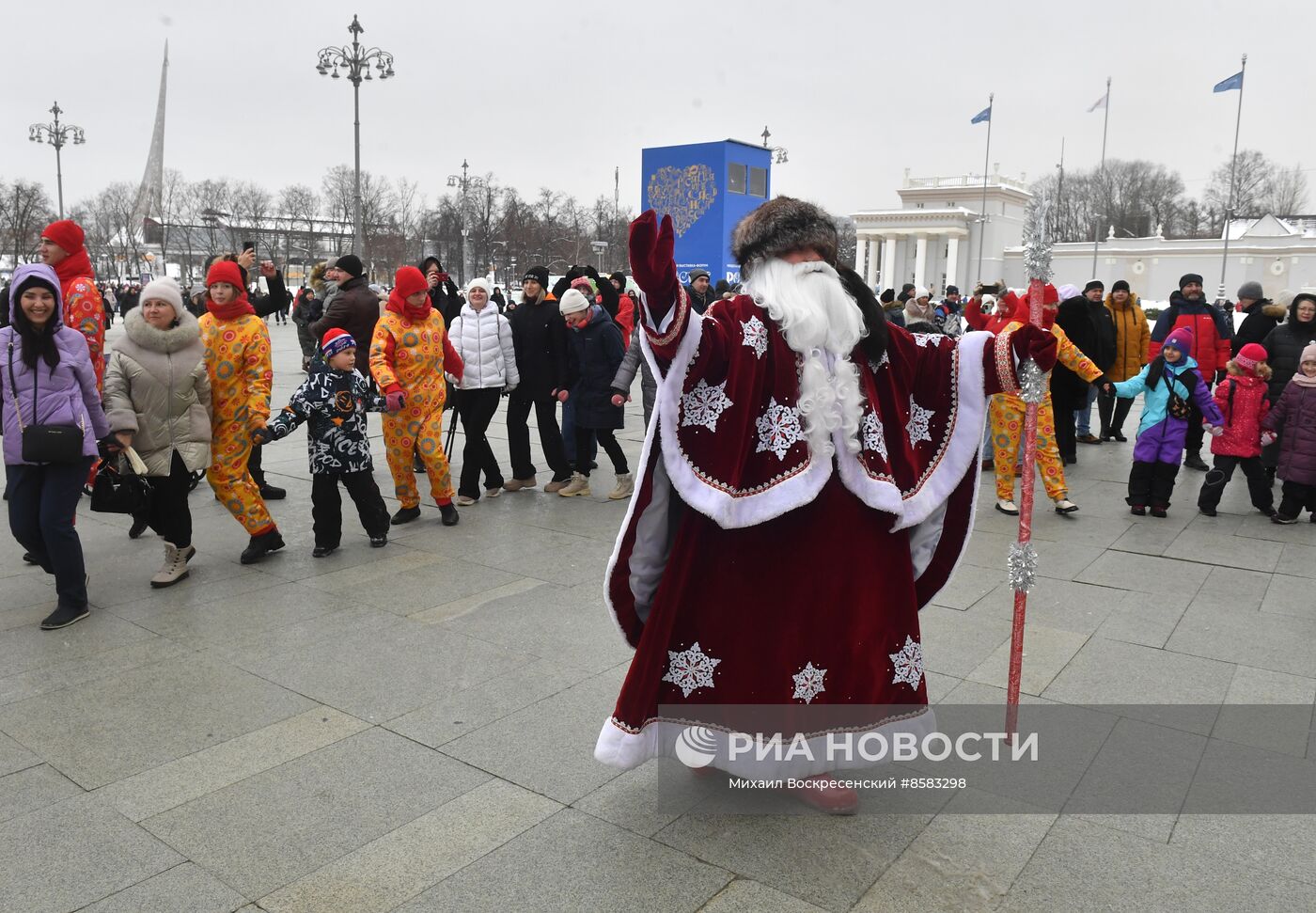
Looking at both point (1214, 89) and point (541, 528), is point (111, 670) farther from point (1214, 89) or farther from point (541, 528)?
point (1214, 89)

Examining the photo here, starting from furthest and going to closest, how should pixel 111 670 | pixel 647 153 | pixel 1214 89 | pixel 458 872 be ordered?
pixel 1214 89 < pixel 647 153 < pixel 111 670 < pixel 458 872

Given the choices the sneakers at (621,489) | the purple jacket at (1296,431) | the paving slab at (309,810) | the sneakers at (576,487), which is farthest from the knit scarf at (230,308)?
the purple jacket at (1296,431)

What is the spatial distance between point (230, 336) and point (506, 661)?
2927 mm

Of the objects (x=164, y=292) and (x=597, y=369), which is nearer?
(x=164, y=292)

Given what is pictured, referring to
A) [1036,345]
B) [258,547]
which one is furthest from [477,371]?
[1036,345]

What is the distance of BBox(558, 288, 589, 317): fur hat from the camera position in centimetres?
768

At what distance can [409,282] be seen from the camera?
6781 mm

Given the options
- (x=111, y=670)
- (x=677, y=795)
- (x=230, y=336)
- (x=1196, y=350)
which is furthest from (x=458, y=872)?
(x=1196, y=350)

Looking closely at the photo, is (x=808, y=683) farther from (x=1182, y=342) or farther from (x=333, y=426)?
(x=1182, y=342)

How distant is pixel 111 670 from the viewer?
14.1 ft

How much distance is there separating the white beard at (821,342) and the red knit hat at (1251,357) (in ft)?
19.8

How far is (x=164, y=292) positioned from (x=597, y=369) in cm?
340

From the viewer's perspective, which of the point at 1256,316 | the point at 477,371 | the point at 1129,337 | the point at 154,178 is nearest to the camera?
the point at 477,371

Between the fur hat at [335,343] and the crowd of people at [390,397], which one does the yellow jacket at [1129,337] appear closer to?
the crowd of people at [390,397]
